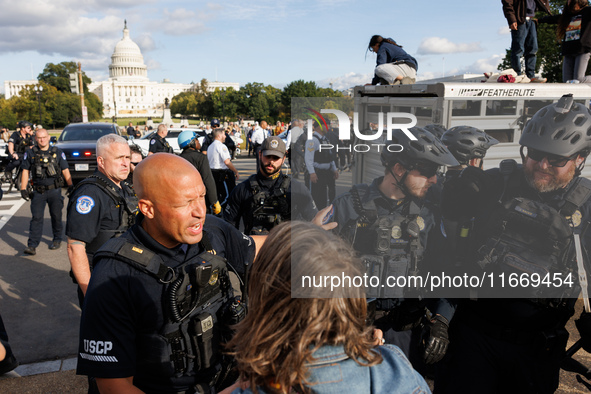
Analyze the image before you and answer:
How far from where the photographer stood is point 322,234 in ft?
4.35

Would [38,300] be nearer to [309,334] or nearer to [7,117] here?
[309,334]

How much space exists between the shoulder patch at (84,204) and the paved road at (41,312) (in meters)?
1.62

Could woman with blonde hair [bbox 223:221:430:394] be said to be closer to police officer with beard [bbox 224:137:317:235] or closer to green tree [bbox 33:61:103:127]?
police officer with beard [bbox 224:137:317:235]

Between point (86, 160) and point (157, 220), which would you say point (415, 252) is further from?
point (86, 160)

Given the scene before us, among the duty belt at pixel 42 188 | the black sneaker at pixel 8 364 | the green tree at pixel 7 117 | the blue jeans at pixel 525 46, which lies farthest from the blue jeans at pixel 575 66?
the green tree at pixel 7 117

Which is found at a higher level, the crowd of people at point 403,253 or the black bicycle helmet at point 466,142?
the black bicycle helmet at point 466,142

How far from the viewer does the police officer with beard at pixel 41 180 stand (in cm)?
777

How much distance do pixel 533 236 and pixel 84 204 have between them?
3.12 metres

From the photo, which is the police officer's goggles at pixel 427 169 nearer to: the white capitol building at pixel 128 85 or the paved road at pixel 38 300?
the paved road at pixel 38 300

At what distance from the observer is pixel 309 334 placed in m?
1.21

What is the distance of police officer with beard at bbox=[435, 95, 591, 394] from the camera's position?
2.19m

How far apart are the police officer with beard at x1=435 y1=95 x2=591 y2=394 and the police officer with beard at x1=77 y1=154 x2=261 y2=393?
1.31 metres

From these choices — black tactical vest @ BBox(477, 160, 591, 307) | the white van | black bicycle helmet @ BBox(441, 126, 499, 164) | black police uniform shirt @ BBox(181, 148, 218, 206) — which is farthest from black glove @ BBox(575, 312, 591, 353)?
black police uniform shirt @ BBox(181, 148, 218, 206)

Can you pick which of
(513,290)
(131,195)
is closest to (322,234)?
(513,290)
